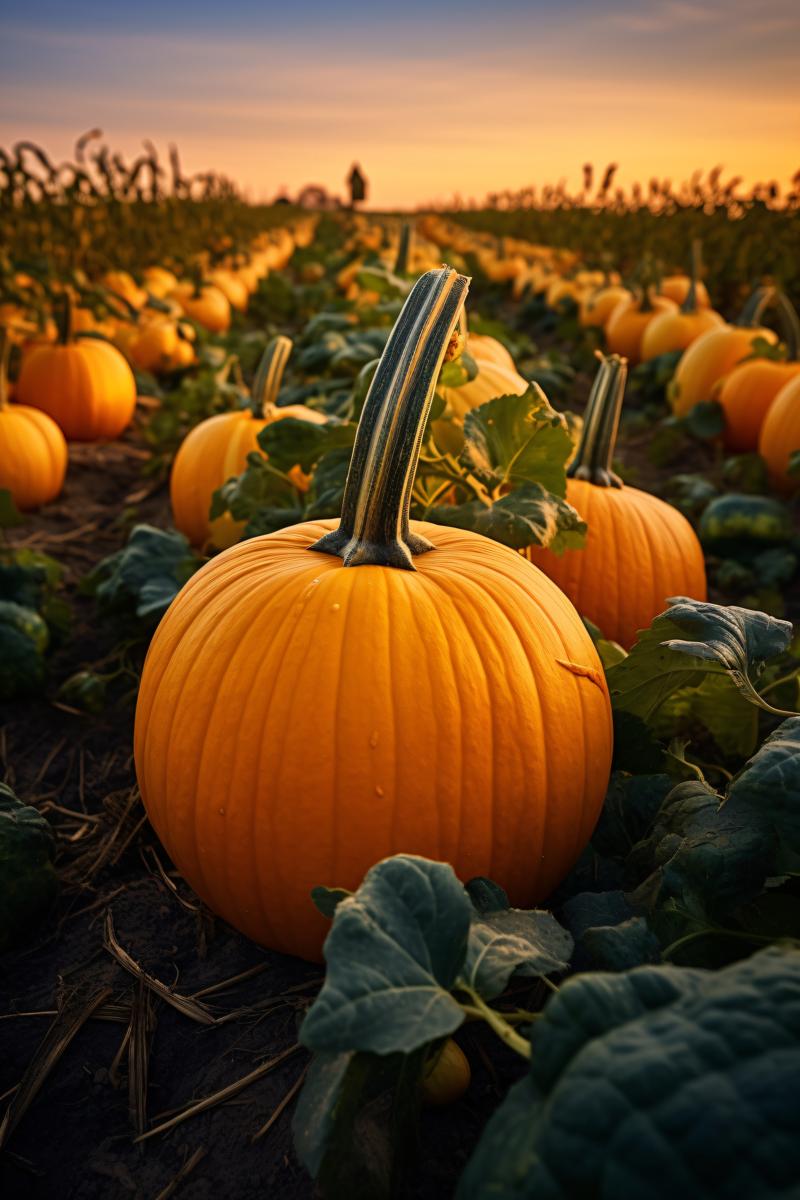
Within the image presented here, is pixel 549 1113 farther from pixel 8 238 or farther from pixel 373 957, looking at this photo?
pixel 8 238

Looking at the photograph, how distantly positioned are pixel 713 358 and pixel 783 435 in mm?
1756

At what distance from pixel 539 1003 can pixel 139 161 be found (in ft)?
38.6

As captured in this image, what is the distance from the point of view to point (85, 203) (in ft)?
37.9

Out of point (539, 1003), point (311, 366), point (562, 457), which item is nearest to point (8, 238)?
point (311, 366)

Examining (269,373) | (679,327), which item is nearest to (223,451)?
(269,373)

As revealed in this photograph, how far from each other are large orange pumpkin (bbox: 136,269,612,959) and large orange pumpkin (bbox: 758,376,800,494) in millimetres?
3453

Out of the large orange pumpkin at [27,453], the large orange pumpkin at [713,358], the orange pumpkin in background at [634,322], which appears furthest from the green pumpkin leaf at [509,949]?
the orange pumpkin in background at [634,322]

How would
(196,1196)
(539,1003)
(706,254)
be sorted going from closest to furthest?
1. (196,1196)
2. (539,1003)
3. (706,254)

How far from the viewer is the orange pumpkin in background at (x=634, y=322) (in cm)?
912

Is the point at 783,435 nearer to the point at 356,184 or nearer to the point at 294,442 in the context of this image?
the point at 294,442

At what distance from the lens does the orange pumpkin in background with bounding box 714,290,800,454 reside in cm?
554

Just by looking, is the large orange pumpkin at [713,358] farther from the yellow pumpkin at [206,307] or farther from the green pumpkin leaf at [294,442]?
the yellow pumpkin at [206,307]

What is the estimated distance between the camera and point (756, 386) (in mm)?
5586

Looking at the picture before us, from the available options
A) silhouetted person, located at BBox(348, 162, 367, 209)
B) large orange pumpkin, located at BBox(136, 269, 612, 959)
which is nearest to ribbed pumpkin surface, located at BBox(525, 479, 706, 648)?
large orange pumpkin, located at BBox(136, 269, 612, 959)
